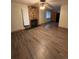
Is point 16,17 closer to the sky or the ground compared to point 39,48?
closer to the sky

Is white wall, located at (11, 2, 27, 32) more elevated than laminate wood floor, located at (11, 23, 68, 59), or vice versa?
white wall, located at (11, 2, 27, 32)

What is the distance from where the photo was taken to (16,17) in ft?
24.8

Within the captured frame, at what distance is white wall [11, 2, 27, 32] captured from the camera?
7.19m

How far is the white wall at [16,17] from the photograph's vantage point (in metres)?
7.19

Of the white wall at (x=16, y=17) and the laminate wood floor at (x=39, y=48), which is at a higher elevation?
the white wall at (x=16, y=17)

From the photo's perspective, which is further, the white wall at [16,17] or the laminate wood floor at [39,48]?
the white wall at [16,17]

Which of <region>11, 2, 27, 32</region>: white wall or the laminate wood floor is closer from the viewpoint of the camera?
the laminate wood floor

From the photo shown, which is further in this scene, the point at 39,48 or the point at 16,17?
the point at 16,17
